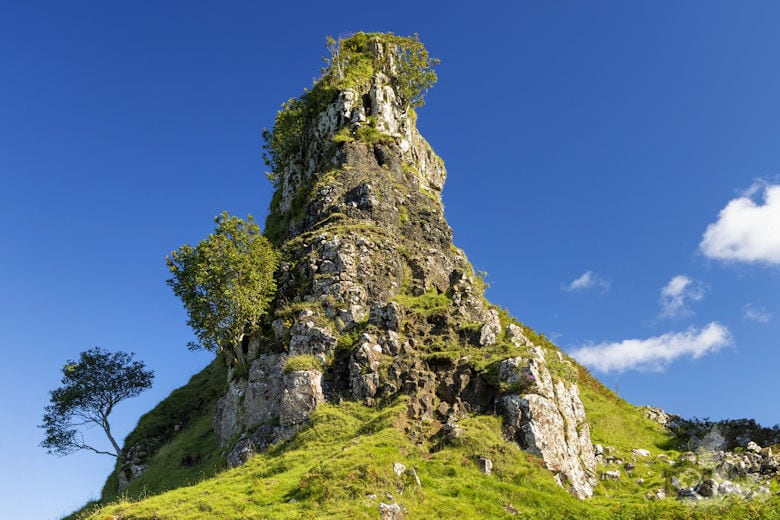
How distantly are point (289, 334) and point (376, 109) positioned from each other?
96.4 feet

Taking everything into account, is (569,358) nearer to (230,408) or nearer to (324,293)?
(324,293)

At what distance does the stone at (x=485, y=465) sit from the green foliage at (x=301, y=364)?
40.3ft

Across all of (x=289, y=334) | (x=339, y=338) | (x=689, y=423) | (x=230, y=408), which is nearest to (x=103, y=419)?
(x=230, y=408)

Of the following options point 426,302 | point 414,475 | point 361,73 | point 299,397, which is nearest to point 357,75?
point 361,73

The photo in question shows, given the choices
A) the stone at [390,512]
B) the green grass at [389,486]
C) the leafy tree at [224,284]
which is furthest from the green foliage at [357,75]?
the stone at [390,512]

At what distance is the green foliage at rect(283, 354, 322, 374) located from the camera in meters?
35.9

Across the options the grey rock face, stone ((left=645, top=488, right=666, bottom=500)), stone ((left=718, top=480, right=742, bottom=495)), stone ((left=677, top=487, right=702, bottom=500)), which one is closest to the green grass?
stone ((left=645, top=488, right=666, bottom=500))

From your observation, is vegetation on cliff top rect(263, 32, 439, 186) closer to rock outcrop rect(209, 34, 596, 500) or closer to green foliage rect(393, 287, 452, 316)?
rock outcrop rect(209, 34, 596, 500)


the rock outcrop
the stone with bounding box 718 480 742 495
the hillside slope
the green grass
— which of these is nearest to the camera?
the green grass

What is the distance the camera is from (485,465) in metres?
29.3

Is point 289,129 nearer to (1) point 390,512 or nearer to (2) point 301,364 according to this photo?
(2) point 301,364

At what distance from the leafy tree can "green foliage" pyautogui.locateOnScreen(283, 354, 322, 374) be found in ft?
18.9

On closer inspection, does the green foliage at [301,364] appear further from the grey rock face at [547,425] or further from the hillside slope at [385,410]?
the grey rock face at [547,425]

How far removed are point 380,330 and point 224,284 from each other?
12349 millimetres
